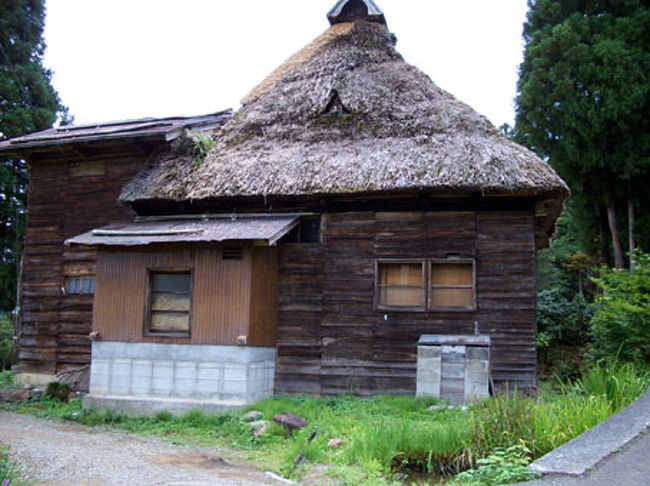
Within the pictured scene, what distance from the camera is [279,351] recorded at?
1165 cm

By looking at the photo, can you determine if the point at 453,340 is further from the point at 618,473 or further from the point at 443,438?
the point at 618,473

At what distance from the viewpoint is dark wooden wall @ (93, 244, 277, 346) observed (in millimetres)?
10633

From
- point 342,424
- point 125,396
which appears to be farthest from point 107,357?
point 342,424

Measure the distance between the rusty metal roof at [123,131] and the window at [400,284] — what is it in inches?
209

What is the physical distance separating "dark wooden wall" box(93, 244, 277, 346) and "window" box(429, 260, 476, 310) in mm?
2945

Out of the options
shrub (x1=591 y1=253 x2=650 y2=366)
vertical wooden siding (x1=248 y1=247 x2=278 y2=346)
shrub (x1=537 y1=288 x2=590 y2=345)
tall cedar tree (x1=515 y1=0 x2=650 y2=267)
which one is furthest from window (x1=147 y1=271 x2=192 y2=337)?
tall cedar tree (x1=515 y1=0 x2=650 y2=267)

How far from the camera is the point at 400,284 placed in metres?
11.4

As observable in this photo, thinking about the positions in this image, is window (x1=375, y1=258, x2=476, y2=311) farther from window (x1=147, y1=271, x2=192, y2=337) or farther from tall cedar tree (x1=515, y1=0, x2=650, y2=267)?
tall cedar tree (x1=515, y1=0, x2=650, y2=267)

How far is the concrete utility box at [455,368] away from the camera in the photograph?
9.91 m

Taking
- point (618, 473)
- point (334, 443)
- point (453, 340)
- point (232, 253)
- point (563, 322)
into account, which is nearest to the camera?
point (618, 473)

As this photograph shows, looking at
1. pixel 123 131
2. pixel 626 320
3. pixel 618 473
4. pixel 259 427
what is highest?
pixel 123 131

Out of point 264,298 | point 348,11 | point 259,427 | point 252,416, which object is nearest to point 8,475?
point 259,427

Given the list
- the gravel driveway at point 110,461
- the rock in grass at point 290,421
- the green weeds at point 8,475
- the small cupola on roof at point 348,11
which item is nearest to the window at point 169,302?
the gravel driveway at point 110,461

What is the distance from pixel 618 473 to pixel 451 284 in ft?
20.8
